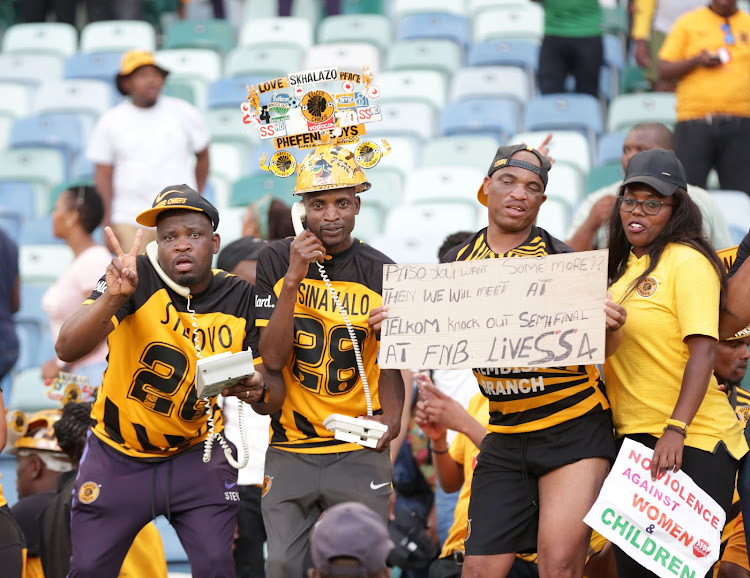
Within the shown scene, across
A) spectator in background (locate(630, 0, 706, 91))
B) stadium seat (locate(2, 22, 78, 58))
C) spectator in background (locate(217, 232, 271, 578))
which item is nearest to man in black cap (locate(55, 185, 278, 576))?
spectator in background (locate(217, 232, 271, 578))

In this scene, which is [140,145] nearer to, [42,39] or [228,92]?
[228,92]

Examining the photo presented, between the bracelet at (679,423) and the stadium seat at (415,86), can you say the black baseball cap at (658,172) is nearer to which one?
the bracelet at (679,423)

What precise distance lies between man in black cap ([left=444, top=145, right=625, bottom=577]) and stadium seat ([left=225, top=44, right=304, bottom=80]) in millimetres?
7324

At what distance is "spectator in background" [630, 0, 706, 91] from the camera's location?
9984 millimetres

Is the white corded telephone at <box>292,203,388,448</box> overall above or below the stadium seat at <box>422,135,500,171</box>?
below

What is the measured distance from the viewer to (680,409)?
165 inches

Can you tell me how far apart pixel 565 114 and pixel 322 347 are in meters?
5.98

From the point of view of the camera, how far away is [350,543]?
297cm

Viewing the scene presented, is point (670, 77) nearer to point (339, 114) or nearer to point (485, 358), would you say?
point (339, 114)

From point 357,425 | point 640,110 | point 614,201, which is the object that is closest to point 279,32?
point 640,110

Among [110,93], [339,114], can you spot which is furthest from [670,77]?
[110,93]

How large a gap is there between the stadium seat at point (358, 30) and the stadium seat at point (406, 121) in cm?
151

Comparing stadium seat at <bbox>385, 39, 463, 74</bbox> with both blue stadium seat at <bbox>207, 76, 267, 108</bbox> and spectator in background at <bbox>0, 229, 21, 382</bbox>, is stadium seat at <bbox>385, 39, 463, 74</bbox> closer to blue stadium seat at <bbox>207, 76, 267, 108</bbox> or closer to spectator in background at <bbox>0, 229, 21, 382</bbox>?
blue stadium seat at <bbox>207, 76, 267, 108</bbox>

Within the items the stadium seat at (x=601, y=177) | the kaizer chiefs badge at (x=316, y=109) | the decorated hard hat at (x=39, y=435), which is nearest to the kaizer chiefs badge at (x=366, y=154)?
the kaizer chiefs badge at (x=316, y=109)
